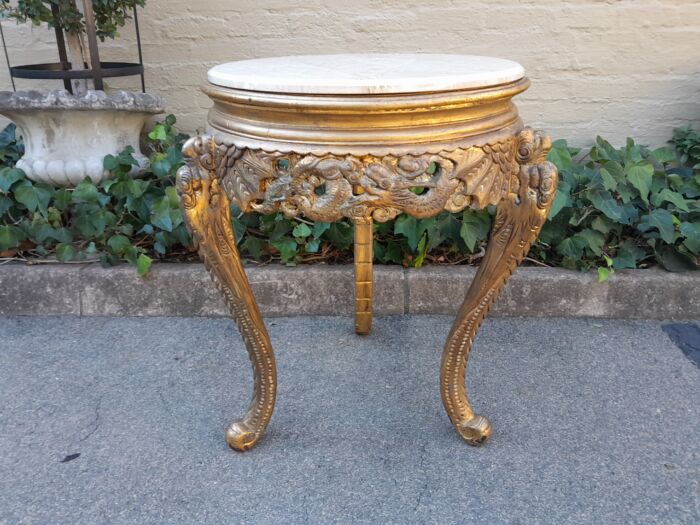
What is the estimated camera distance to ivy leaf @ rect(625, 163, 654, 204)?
224 cm

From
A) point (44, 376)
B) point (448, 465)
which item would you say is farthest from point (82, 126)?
point (448, 465)

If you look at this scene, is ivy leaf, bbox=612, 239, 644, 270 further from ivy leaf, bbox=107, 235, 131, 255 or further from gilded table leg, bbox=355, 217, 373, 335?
ivy leaf, bbox=107, 235, 131, 255

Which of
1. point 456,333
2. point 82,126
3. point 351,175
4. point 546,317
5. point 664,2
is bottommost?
point 546,317

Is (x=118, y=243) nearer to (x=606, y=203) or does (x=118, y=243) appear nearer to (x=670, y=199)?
(x=606, y=203)

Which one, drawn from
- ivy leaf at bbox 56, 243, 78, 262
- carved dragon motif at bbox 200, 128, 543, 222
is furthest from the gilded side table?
ivy leaf at bbox 56, 243, 78, 262

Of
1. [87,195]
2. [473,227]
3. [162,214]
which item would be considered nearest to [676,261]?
[473,227]

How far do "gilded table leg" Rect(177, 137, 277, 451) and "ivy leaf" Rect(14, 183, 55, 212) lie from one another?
4.32 ft

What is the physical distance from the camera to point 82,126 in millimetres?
2406

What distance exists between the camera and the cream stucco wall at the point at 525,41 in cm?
263

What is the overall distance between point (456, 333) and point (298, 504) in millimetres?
565

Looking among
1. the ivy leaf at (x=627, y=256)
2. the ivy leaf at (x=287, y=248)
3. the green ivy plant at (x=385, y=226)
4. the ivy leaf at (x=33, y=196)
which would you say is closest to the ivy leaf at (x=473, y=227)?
the green ivy plant at (x=385, y=226)

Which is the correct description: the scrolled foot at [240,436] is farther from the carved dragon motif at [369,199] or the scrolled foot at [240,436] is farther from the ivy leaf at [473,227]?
the ivy leaf at [473,227]

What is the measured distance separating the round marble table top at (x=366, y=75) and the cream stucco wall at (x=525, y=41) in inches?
51.2

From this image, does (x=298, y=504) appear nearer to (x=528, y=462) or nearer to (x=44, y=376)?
(x=528, y=462)
